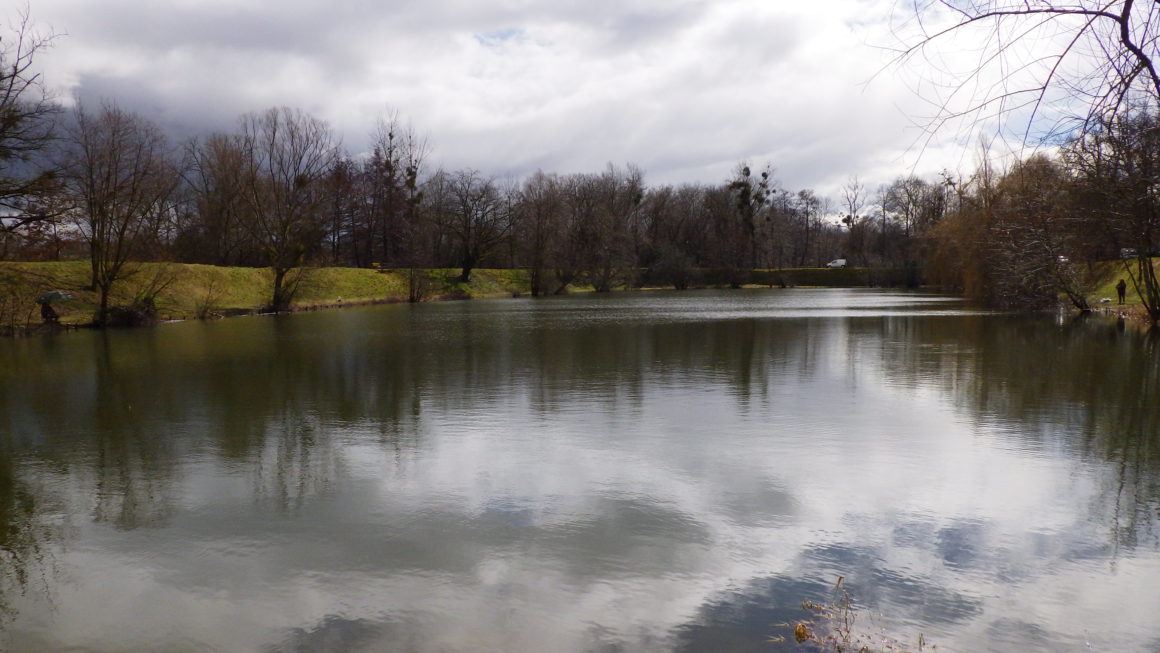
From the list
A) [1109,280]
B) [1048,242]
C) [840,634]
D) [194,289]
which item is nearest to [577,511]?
[840,634]

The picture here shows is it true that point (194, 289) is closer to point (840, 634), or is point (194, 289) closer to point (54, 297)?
point (54, 297)

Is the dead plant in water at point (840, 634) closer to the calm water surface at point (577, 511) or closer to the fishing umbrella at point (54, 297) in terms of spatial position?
the calm water surface at point (577, 511)

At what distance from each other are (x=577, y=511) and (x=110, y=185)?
29439 millimetres

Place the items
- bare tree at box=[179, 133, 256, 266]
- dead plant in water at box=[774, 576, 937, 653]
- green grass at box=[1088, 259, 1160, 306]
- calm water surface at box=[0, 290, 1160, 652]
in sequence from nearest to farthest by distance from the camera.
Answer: dead plant in water at box=[774, 576, 937, 653]
calm water surface at box=[0, 290, 1160, 652]
green grass at box=[1088, 259, 1160, 306]
bare tree at box=[179, 133, 256, 266]

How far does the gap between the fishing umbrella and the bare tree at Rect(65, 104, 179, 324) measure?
1170 millimetres

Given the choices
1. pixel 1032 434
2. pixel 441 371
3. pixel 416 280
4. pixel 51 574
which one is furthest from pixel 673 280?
pixel 51 574

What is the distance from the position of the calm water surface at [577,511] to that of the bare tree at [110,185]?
18.3 meters

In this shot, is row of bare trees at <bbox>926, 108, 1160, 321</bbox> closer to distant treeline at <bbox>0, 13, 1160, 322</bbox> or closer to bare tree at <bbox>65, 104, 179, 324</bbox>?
distant treeline at <bbox>0, 13, 1160, 322</bbox>

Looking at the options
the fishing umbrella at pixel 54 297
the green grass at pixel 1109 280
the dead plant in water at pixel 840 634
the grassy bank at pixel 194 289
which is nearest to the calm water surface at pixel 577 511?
the dead plant in water at pixel 840 634

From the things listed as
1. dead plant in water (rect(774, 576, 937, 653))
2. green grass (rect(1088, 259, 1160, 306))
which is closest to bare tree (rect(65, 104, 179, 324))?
dead plant in water (rect(774, 576, 937, 653))

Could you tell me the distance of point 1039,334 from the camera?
62.9 feet

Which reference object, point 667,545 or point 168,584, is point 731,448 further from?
point 168,584

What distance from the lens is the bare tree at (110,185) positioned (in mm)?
27172

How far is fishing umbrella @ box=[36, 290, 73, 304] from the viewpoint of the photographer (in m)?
26.2
